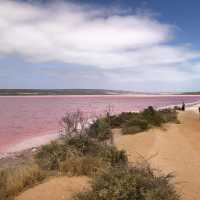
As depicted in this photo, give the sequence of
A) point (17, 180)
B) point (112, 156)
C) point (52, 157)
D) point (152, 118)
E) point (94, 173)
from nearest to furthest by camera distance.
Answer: point (17, 180), point (94, 173), point (112, 156), point (52, 157), point (152, 118)

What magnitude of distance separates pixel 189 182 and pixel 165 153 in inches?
140

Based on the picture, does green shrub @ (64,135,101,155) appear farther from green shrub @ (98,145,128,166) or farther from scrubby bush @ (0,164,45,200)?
scrubby bush @ (0,164,45,200)

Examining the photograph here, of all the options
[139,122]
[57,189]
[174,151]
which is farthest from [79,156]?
[139,122]

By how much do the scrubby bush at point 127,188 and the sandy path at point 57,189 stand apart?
1.58 feet

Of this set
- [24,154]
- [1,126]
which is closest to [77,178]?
[24,154]

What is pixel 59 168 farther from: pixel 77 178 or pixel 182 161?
pixel 182 161

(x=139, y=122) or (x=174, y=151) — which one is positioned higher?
(x=139, y=122)

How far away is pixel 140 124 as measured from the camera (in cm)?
1609

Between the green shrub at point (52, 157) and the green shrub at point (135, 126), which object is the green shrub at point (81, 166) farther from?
the green shrub at point (135, 126)

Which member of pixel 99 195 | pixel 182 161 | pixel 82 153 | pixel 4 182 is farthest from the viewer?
pixel 182 161

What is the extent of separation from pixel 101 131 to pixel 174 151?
14.6 feet

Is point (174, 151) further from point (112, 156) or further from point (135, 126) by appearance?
point (135, 126)

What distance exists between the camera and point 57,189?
671 centimetres

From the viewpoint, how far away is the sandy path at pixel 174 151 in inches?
309
